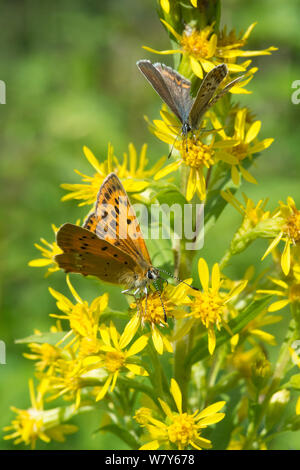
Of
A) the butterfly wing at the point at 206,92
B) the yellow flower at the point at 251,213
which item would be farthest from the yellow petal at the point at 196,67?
the yellow flower at the point at 251,213

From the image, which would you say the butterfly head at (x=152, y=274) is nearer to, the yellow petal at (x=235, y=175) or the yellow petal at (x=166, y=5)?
the yellow petal at (x=235, y=175)

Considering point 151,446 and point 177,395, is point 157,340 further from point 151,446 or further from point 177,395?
point 151,446

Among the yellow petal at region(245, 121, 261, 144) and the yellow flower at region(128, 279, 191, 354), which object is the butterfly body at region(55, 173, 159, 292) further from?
the yellow petal at region(245, 121, 261, 144)

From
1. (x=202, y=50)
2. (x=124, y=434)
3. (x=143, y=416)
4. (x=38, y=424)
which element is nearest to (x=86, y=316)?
(x=143, y=416)

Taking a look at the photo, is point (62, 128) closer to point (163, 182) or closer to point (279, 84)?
point (279, 84)

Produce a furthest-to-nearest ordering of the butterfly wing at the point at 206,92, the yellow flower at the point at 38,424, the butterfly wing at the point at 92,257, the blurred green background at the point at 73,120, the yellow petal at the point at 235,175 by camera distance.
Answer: the blurred green background at the point at 73,120 → the yellow flower at the point at 38,424 → the yellow petal at the point at 235,175 → the butterfly wing at the point at 92,257 → the butterfly wing at the point at 206,92

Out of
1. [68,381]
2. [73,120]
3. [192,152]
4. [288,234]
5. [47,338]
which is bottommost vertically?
[68,381]
